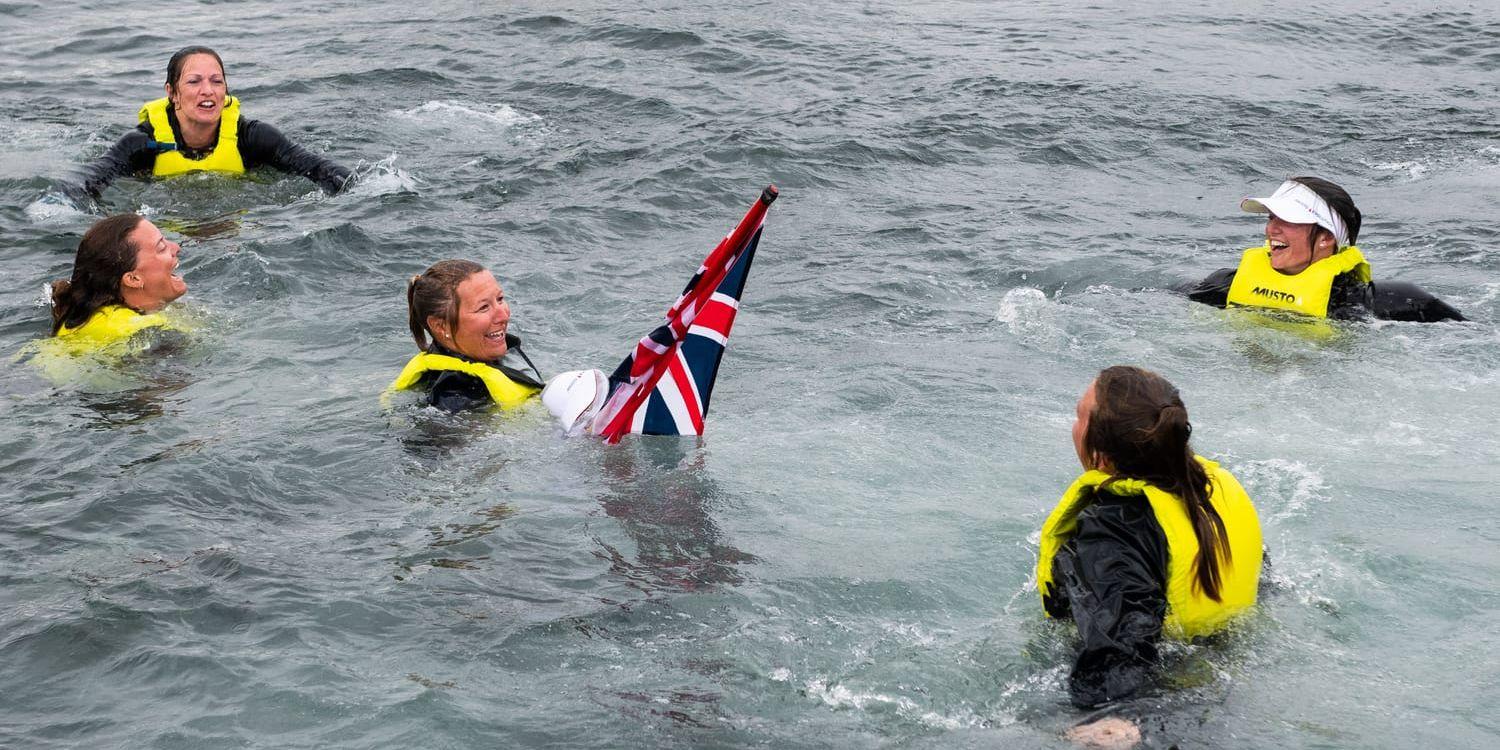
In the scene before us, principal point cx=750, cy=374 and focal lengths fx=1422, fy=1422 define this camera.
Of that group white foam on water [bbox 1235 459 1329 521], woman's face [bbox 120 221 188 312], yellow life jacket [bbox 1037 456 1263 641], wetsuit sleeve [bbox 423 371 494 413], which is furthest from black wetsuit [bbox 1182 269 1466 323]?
woman's face [bbox 120 221 188 312]

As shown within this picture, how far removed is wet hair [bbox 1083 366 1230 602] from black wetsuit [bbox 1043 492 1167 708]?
12cm

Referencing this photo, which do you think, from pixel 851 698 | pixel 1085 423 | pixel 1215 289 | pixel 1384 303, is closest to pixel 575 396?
pixel 851 698

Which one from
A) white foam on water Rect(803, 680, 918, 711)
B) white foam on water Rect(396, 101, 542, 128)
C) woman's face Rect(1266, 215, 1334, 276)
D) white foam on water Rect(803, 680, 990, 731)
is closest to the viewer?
white foam on water Rect(803, 680, 990, 731)

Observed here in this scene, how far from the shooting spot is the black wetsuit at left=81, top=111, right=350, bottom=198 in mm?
12336

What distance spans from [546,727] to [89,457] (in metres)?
3.68

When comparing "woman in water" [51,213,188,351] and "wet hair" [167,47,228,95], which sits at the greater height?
"wet hair" [167,47,228,95]

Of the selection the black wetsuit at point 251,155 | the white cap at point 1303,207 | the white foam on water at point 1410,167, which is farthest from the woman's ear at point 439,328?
the white foam on water at point 1410,167

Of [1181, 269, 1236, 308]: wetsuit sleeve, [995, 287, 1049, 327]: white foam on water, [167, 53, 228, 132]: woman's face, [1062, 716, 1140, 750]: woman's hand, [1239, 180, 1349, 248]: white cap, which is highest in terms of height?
[167, 53, 228, 132]: woman's face

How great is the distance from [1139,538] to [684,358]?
282 cm

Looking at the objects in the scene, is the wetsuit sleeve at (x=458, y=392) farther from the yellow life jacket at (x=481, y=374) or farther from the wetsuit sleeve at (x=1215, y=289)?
the wetsuit sleeve at (x=1215, y=289)

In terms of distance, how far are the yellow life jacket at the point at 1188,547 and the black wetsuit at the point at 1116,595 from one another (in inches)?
1.5

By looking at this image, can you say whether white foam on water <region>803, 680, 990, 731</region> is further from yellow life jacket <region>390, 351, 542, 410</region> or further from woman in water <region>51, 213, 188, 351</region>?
woman in water <region>51, 213, 188, 351</region>

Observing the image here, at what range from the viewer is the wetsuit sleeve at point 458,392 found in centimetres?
731

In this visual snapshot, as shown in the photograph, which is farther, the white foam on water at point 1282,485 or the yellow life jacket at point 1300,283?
the yellow life jacket at point 1300,283
